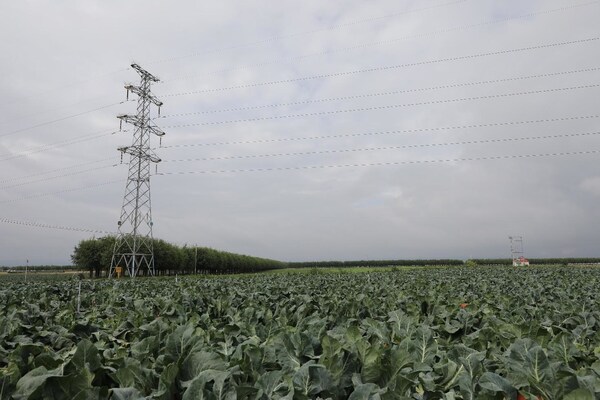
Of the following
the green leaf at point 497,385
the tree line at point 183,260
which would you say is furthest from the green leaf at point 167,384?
the tree line at point 183,260

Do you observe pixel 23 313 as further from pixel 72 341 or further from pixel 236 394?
pixel 236 394

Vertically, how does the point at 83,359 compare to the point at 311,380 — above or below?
above

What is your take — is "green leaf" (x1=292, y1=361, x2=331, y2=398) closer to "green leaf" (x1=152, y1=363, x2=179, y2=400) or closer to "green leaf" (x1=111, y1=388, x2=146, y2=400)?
"green leaf" (x1=152, y1=363, x2=179, y2=400)

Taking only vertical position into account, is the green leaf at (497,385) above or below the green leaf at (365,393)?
below

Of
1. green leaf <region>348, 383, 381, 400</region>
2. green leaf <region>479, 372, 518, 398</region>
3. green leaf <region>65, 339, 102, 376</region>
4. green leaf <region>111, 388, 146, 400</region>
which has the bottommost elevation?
green leaf <region>479, 372, 518, 398</region>

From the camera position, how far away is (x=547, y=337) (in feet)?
10.8

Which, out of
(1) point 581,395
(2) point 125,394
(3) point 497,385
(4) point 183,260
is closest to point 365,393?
(3) point 497,385

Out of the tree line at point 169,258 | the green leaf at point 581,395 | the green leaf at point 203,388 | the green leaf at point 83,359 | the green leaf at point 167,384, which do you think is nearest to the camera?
the green leaf at point 581,395

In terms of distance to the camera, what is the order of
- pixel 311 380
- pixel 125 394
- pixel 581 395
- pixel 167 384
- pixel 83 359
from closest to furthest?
pixel 581 395 → pixel 125 394 → pixel 167 384 → pixel 311 380 → pixel 83 359

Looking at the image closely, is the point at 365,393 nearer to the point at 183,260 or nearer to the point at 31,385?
the point at 31,385

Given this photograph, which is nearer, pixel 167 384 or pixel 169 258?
pixel 167 384

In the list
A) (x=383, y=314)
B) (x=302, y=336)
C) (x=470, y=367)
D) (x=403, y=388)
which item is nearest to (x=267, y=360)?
(x=302, y=336)

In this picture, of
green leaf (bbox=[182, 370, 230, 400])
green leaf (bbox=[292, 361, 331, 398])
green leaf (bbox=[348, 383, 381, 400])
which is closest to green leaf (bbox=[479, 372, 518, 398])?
green leaf (bbox=[348, 383, 381, 400])

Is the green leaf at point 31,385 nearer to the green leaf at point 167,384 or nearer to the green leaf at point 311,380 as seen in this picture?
the green leaf at point 167,384
